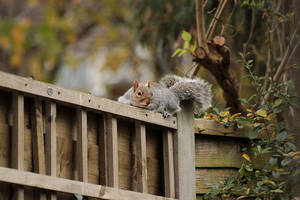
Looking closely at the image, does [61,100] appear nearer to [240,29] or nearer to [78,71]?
[240,29]

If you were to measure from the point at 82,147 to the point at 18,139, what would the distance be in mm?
321

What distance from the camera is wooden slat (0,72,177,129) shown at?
7.03 ft

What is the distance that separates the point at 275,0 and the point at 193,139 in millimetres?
1632

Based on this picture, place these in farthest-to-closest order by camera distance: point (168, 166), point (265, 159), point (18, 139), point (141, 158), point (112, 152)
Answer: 1. point (265, 159)
2. point (168, 166)
3. point (141, 158)
4. point (112, 152)
5. point (18, 139)

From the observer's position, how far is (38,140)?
7.32ft

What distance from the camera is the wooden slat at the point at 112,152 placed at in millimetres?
2475

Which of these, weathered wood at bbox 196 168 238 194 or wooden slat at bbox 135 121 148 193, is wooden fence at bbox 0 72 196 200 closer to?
wooden slat at bbox 135 121 148 193

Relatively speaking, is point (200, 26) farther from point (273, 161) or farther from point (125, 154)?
point (125, 154)

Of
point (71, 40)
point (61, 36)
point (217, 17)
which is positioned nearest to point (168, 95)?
point (217, 17)

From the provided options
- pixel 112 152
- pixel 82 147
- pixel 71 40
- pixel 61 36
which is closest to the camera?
pixel 82 147

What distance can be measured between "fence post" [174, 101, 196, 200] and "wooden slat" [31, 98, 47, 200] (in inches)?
31.1

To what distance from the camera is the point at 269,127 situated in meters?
3.18

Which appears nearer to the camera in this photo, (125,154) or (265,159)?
(125,154)

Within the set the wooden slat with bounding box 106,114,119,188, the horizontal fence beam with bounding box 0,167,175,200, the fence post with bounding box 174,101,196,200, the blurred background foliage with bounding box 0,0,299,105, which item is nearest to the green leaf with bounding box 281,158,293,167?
the fence post with bounding box 174,101,196,200
